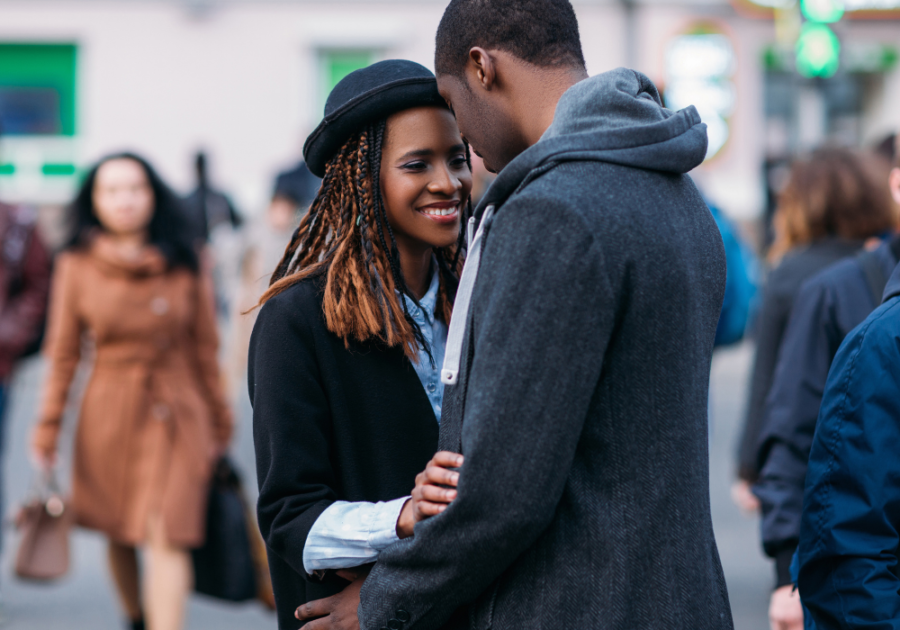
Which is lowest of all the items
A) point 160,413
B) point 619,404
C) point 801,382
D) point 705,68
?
point 160,413

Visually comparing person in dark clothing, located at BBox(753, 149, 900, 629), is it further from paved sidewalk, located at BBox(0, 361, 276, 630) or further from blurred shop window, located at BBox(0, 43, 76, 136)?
blurred shop window, located at BBox(0, 43, 76, 136)

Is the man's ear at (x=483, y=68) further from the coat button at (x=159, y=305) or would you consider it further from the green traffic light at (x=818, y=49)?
the green traffic light at (x=818, y=49)

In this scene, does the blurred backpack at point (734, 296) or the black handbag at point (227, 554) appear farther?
the blurred backpack at point (734, 296)

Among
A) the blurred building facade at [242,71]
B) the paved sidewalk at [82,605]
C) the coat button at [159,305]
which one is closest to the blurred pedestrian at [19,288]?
the paved sidewalk at [82,605]

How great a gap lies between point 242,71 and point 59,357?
11.7 metres

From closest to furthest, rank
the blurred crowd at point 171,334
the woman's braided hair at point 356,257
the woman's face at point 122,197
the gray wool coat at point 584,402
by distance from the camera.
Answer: the gray wool coat at point 584,402 → the woman's braided hair at point 356,257 → the blurred crowd at point 171,334 → the woman's face at point 122,197

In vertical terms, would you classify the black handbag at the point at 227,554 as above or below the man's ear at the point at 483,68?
below

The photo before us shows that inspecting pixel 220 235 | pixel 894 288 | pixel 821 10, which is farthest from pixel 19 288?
pixel 821 10

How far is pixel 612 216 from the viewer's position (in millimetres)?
1499

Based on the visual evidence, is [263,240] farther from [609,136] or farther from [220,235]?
[609,136]

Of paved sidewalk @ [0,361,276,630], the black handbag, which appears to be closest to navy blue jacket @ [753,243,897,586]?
the black handbag

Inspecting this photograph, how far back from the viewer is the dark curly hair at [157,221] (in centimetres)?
434

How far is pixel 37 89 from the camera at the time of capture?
1520 centimetres

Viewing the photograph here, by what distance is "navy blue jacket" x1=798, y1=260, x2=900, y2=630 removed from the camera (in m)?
1.74
